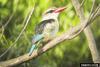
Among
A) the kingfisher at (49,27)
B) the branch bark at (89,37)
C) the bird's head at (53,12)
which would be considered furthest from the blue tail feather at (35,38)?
the branch bark at (89,37)

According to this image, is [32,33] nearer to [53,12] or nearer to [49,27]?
[49,27]

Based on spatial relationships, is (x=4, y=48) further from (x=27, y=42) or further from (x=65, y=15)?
Result: (x=65, y=15)

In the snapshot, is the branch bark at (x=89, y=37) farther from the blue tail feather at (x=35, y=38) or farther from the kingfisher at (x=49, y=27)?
the blue tail feather at (x=35, y=38)

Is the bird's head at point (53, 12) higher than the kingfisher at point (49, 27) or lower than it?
higher

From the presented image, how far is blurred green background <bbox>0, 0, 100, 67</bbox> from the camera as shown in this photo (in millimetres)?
3451

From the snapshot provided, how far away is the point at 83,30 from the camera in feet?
11.2

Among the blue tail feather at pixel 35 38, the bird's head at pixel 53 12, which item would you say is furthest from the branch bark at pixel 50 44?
the bird's head at pixel 53 12

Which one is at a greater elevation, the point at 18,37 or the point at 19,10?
the point at 19,10

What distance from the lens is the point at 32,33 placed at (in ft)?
11.5

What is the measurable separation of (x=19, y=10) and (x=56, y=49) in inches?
21.1

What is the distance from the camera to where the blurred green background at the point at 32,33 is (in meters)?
3.45

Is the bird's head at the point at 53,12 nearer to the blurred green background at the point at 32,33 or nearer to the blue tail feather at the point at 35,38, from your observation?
the blurred green background at the point at 32,33

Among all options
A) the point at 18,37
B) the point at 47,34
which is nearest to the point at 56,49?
the point at 47,34

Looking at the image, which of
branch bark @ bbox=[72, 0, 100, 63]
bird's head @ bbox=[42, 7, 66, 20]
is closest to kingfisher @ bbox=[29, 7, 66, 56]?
bird's head @ bbox=[42, 7, 66, 20]
